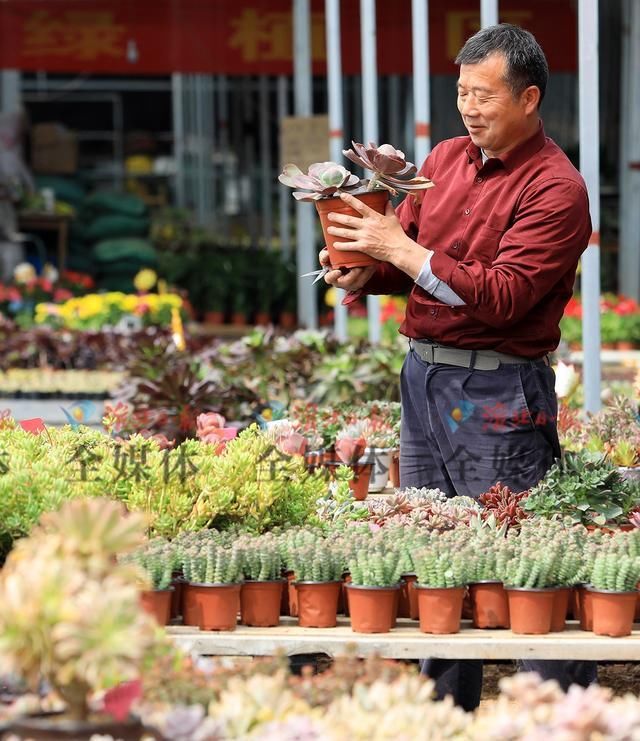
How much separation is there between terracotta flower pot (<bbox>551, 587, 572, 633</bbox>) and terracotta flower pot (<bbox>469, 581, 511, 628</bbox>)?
8cm

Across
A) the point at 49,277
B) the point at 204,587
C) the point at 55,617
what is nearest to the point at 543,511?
the point at 204,587

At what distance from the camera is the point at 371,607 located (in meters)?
2.59

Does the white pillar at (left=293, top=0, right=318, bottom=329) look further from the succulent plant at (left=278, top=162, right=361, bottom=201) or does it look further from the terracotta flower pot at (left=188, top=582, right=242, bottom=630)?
the terracotta flower pot at (left=188, top=582, right=242, bottom=630)

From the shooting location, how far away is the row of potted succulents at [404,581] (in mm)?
2592

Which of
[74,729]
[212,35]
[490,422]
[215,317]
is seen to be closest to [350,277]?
[490,422]

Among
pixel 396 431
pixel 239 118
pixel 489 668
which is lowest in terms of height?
pixel 489 668

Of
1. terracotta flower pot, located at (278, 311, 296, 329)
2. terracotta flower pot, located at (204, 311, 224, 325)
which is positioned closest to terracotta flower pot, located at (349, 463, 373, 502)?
terracotta flower pot, located at (278, 311, 296, 329)

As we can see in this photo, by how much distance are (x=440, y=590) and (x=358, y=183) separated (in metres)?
0.92

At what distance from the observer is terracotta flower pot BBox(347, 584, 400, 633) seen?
259cm

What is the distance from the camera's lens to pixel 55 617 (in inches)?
70.9

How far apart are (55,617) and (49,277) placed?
8.53m

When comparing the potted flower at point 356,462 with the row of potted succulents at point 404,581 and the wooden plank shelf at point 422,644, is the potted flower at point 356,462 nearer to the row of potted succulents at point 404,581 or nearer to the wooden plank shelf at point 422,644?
the row of potted succulents at point 404,581

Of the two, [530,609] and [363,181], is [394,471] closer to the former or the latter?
[363,181]

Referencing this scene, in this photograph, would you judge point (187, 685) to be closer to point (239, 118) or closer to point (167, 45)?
point (167, 45)
